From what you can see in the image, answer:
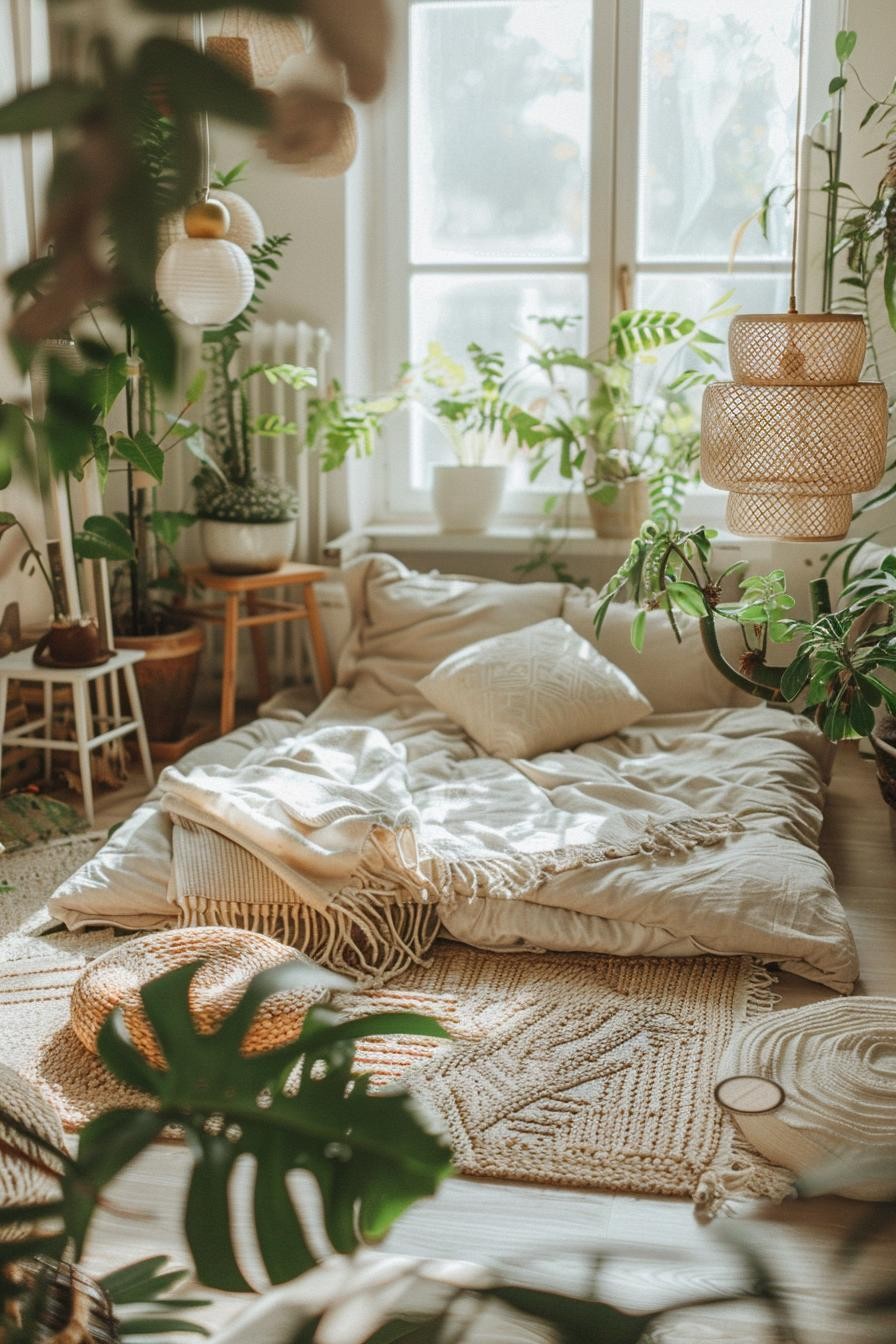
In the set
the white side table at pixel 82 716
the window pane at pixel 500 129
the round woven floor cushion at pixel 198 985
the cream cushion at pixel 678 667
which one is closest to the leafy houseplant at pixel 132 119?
the round woven floor cushion at pixel 198 985

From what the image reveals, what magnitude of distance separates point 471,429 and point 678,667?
43.3 inches

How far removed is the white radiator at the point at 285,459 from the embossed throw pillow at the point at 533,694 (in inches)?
37.9

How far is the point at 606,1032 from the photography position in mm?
2365

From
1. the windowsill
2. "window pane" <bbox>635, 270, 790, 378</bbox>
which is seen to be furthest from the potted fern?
"window pane" <bbox>635, 270, 790, 378</bbox>

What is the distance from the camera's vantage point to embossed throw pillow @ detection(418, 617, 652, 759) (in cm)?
336

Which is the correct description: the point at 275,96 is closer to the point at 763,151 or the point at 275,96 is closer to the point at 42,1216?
the point at 42,1216

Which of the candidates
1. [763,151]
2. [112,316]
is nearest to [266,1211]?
[112,316]

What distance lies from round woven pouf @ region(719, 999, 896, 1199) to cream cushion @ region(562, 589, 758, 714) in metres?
1.52

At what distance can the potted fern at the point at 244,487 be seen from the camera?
3.92 m

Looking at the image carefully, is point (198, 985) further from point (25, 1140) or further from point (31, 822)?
point (31, 822)

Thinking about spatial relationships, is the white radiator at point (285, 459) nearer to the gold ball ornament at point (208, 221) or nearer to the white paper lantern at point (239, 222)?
the white paper lantern at point (239, 222)

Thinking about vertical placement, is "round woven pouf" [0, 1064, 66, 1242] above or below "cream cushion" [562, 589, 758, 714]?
below

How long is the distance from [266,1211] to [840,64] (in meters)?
3.82

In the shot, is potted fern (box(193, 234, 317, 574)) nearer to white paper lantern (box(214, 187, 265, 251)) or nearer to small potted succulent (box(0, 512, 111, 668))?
white paper lantern (box(214, 187, 265, 251))
